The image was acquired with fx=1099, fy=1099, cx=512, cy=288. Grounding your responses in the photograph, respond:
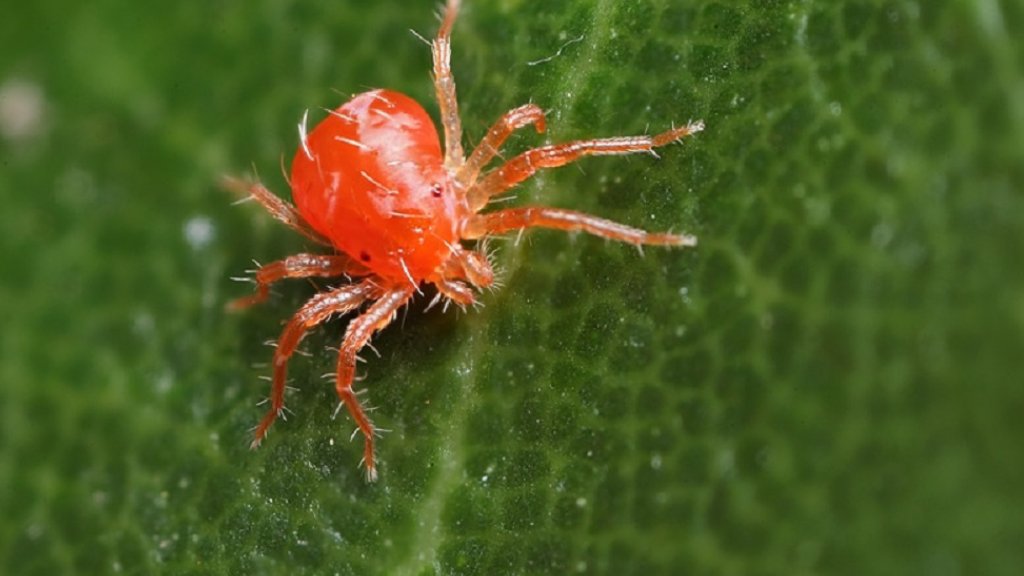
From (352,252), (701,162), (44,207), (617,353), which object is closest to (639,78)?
(701,162)

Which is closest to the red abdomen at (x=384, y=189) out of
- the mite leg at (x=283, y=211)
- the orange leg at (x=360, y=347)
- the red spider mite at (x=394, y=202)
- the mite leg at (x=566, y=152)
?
the red spider mite at (x=394, y=202)

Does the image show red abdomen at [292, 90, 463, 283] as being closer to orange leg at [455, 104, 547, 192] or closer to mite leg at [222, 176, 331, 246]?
orange leg at [455, 104, 547, 192]

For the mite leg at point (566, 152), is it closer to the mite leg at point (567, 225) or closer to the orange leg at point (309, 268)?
the mite leg at point (567, 225)

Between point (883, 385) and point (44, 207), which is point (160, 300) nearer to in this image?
point (44, 207)

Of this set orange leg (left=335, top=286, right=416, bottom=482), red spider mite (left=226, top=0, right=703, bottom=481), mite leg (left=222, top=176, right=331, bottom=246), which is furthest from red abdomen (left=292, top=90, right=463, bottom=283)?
mite leg (left=222, top=176, right=331, bottom=246)

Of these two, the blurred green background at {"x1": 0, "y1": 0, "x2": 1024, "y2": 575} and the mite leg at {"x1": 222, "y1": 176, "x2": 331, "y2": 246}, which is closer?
the blurred green background at {"x1": 0, "y1": 0, "x2": 1024, "y2": 575}

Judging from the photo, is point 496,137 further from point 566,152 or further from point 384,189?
point 384,189

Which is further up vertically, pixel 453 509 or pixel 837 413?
pixel 837 413
